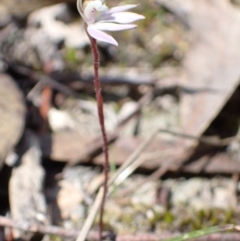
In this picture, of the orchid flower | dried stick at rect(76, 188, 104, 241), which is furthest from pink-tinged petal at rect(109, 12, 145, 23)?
dried stick at rect(76, 188, 104, 241)

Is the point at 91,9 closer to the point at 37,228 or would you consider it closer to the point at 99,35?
the point at 99,35

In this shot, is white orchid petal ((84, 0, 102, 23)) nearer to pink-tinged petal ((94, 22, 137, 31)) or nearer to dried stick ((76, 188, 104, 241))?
pink-tinged petal ((94, 22, 137, 31))

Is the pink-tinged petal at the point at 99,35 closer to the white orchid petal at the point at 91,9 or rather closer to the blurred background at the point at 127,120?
the white orchid petal at the point at 91,9

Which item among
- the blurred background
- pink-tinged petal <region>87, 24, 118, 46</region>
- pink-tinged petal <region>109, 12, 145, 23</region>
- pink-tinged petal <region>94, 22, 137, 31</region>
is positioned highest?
pink-tinged petal <region>87, 24, 118, 46</region>

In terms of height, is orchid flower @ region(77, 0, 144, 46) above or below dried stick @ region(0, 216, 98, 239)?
above

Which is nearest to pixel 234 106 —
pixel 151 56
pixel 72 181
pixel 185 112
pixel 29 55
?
pixel 185 112

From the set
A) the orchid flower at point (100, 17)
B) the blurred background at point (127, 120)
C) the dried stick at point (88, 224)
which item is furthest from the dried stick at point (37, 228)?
the orchid flower at point (100, 17)

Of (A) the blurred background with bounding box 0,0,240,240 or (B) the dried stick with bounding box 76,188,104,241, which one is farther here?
(A) the blurred background with bounding box 0,0,240,240

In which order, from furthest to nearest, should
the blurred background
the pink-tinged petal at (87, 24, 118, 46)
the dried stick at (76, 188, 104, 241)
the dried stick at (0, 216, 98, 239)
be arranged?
the blurred background, the dried stick at (0, 216, 98, 239), the dried stick at (76, 188, 104, 241), the pink-tinged petal at (87, 24, 118, 46)

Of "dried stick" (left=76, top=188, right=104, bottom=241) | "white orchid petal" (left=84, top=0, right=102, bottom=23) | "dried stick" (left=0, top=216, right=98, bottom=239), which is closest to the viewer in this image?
"white orchid petal" (left=84, top=0, right=102, bottom=23)
